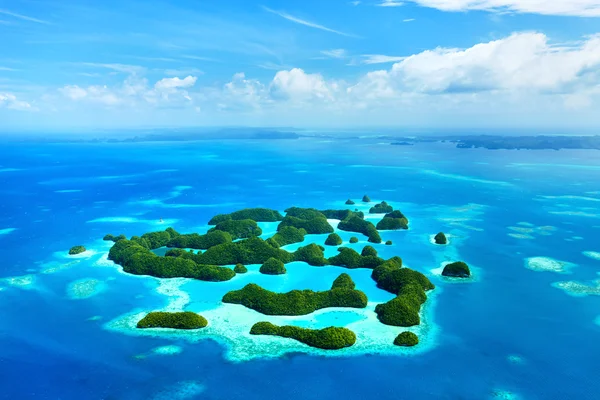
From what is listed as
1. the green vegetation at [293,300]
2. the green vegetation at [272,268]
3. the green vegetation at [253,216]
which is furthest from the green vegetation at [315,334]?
the green vegetation at [253,216]

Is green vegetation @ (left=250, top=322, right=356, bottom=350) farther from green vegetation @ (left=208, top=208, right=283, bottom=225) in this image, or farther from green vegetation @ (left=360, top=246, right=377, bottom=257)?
green vegetation @ (left=208, top=208, right=283, bottom=225)

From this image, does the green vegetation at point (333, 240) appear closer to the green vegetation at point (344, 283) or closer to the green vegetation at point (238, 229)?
the green vegetation at point (238, 229)

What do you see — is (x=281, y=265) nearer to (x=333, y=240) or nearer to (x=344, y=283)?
(x=344, y=283)

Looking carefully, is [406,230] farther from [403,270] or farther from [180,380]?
[180,380]

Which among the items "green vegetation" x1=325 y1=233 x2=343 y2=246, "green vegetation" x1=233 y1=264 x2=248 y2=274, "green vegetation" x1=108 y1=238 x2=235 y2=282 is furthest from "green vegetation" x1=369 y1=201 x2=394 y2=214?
"green vegetation" x1=108 y1=238 x2=235 y2=282

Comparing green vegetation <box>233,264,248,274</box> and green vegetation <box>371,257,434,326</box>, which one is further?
green vegetation <box>233,264,248,274</box>
